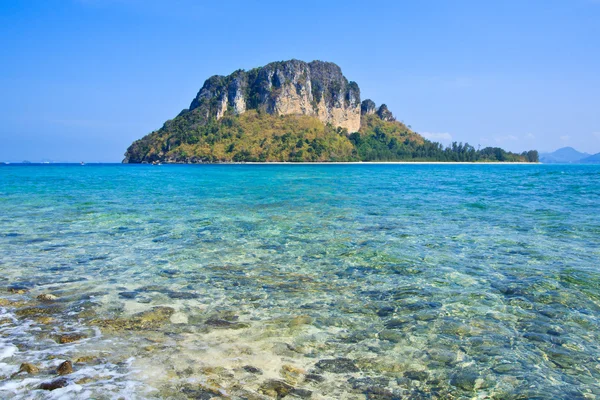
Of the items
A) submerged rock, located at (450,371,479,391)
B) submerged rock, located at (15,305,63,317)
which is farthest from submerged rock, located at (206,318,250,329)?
submerged rock, located at (450,371,479,391)

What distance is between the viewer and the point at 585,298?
9000 mm

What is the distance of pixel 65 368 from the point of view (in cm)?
565

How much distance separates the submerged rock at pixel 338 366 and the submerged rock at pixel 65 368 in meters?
3.46

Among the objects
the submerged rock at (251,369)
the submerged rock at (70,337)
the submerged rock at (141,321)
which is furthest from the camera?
the submerged rock at (141,321)

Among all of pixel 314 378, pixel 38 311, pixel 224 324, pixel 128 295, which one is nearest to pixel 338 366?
pixel 314 378

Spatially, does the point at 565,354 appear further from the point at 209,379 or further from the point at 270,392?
the point at 209,379

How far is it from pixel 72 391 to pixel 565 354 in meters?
7.25

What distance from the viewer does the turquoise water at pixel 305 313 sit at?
562 centimetres

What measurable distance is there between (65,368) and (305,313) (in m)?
4.22

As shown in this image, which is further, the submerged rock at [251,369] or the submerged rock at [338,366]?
the submerged rock at [338,366]

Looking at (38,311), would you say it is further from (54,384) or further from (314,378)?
(314,378)

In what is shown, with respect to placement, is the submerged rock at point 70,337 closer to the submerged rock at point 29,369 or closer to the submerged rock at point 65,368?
the submerged rock at point 29,369

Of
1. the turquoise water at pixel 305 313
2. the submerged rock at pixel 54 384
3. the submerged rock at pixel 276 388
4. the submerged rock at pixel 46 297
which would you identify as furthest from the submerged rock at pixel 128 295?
the submerged rock at pixel 276 388

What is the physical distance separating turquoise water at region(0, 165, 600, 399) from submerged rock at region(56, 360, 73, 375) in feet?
0.33
